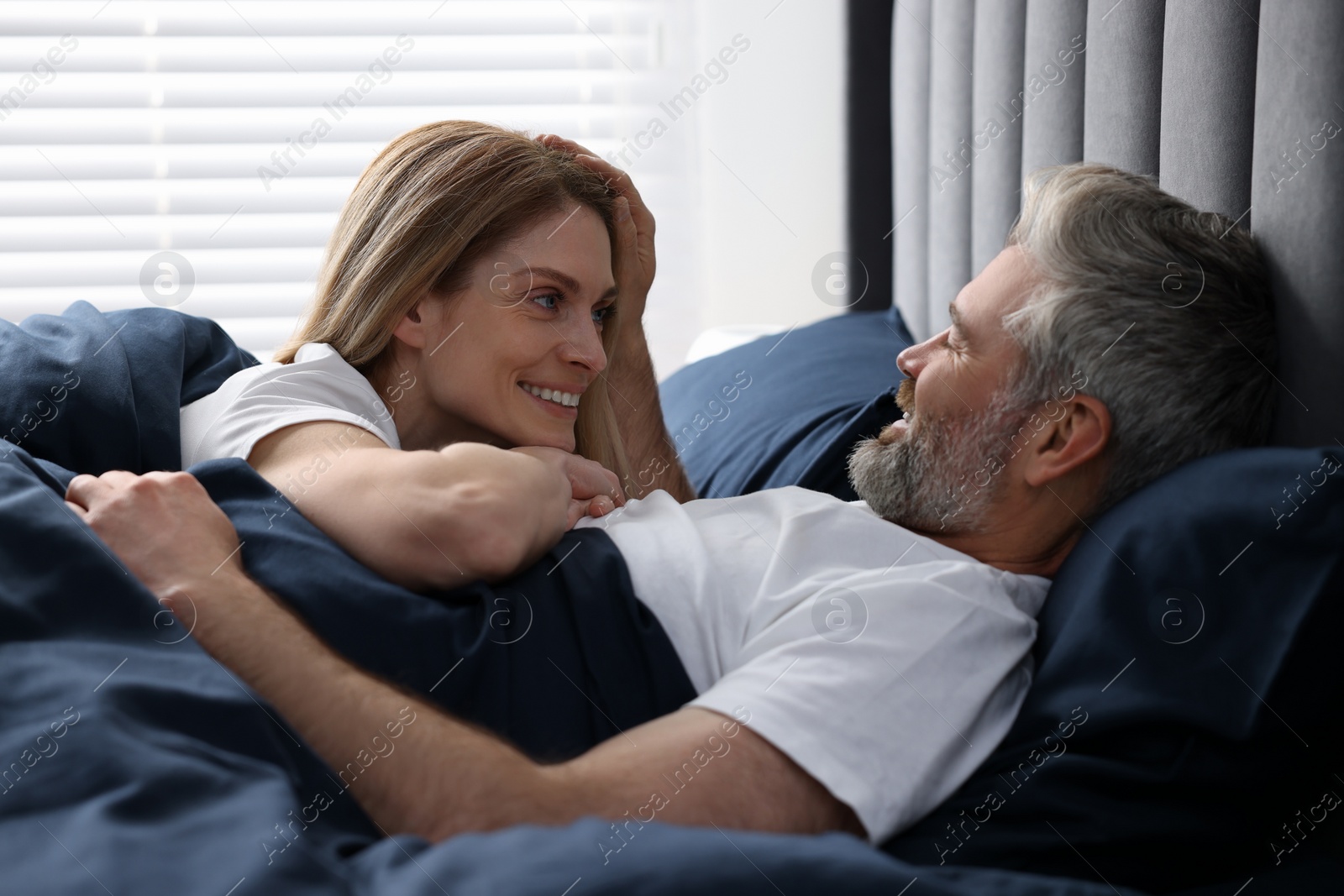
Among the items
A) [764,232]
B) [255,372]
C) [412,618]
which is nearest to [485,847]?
[412,618]

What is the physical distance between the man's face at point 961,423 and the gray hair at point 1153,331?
3cm

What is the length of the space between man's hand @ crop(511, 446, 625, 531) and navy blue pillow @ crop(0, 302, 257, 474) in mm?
408

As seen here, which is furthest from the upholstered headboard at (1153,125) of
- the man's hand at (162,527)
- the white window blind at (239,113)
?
the man's hand at (162,527)

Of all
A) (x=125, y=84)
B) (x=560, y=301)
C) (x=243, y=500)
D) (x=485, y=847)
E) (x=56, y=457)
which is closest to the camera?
(x=485, y=847)

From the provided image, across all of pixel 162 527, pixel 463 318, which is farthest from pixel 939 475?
pixel 162 527

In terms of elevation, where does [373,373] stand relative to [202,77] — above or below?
below

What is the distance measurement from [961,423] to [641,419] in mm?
562

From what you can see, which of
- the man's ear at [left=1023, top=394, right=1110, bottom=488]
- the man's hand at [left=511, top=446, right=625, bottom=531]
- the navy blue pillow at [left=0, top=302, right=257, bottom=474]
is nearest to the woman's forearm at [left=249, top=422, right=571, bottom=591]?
the man's hand at [left=511, top=446, right=625, bottom=531]

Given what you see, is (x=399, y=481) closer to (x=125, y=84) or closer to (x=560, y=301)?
(x=560, y=301)

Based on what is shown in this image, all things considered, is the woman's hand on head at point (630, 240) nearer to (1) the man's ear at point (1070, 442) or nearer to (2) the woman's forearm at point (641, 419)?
(2) the woman's forearm at point (641, 419)

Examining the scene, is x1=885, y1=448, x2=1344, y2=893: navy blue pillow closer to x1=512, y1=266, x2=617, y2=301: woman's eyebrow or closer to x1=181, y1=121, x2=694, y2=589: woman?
x1=181, y1=121, x2=694, y2=589: woman

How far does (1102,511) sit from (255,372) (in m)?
0.91

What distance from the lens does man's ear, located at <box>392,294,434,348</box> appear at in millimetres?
1276

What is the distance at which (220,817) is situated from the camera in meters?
0.62
